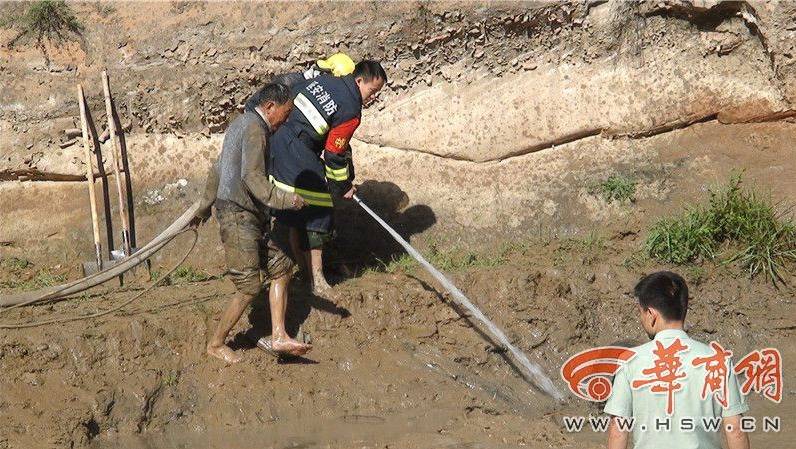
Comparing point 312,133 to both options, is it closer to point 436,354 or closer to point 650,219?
point 436,354

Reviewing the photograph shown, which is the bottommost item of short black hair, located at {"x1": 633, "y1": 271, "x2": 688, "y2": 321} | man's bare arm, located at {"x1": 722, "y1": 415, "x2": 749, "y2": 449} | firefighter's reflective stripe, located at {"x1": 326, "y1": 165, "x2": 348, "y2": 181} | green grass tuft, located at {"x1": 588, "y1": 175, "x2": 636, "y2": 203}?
green grass tuft, located at {"x1": 588, "y1": 175, "x2": 636, "y2": 203}

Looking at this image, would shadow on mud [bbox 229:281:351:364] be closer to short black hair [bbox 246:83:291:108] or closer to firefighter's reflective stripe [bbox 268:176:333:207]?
firefighter's reflective stripe [bbox 268:176:333:207]

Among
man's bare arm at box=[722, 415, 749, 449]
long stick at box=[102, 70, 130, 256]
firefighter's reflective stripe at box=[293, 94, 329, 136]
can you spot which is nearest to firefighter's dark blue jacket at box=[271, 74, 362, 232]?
firefighter's reflective stripe at box=[293, 94, 329, 136]

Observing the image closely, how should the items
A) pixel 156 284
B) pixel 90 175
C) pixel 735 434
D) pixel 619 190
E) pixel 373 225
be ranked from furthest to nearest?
1. pixel 619 190
2. pixel 373 225
3. pixel 90 175
4. pixel 156 284
5. pixel 735 434

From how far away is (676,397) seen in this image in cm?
379

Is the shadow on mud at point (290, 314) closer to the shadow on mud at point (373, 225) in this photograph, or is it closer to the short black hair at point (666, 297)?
the shadow on mud at point (373, 225)

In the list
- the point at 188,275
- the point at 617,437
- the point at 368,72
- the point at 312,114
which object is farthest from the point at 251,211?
the point at 617,437

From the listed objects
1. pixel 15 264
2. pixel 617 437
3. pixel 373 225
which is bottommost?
pixel 373 225

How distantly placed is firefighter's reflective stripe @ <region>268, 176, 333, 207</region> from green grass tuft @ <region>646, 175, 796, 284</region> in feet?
7.89

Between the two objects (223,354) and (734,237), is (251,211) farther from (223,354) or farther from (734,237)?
(734,237)

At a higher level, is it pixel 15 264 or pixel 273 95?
pixel 273 95

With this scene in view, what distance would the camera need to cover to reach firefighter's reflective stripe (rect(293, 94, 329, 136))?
281 inches

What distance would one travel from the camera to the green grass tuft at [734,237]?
25.6ft

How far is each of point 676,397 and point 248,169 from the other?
3.27 m
